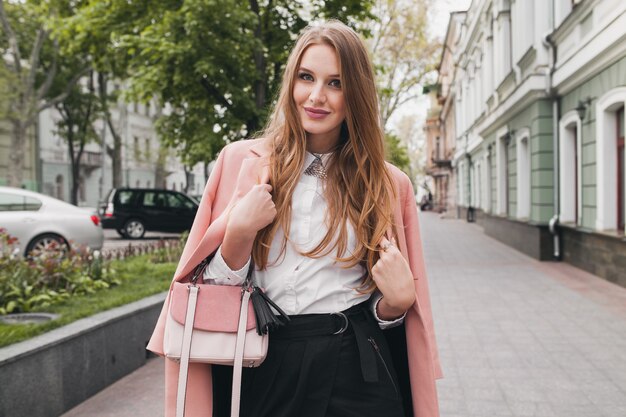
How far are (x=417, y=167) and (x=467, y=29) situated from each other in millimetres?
57616

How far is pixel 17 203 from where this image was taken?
10945mm

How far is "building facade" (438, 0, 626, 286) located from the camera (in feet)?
32.4

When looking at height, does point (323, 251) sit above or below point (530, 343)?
above

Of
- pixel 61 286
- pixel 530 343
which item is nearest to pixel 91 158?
pixel 61 286

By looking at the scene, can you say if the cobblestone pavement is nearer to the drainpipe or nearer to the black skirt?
the drainpipe

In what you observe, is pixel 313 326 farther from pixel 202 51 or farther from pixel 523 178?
pixel 523 178

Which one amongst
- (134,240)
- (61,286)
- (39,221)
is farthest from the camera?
(134,240)

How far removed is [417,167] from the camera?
84.1 meters

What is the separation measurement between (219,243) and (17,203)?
34.5ft

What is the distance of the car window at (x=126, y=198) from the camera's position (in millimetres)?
19856

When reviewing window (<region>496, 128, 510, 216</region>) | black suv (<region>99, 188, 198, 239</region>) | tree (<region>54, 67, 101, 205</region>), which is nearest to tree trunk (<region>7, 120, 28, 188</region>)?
tree (<region>54, 67, 101, 205</region>)

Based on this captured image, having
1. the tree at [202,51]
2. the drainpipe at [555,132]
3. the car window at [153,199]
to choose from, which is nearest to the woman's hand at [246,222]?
the tree at [202,51]

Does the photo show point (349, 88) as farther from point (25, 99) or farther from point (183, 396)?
point (25, 99)

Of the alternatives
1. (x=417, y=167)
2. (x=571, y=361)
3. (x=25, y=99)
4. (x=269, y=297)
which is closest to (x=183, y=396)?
(x=269, y=297)
